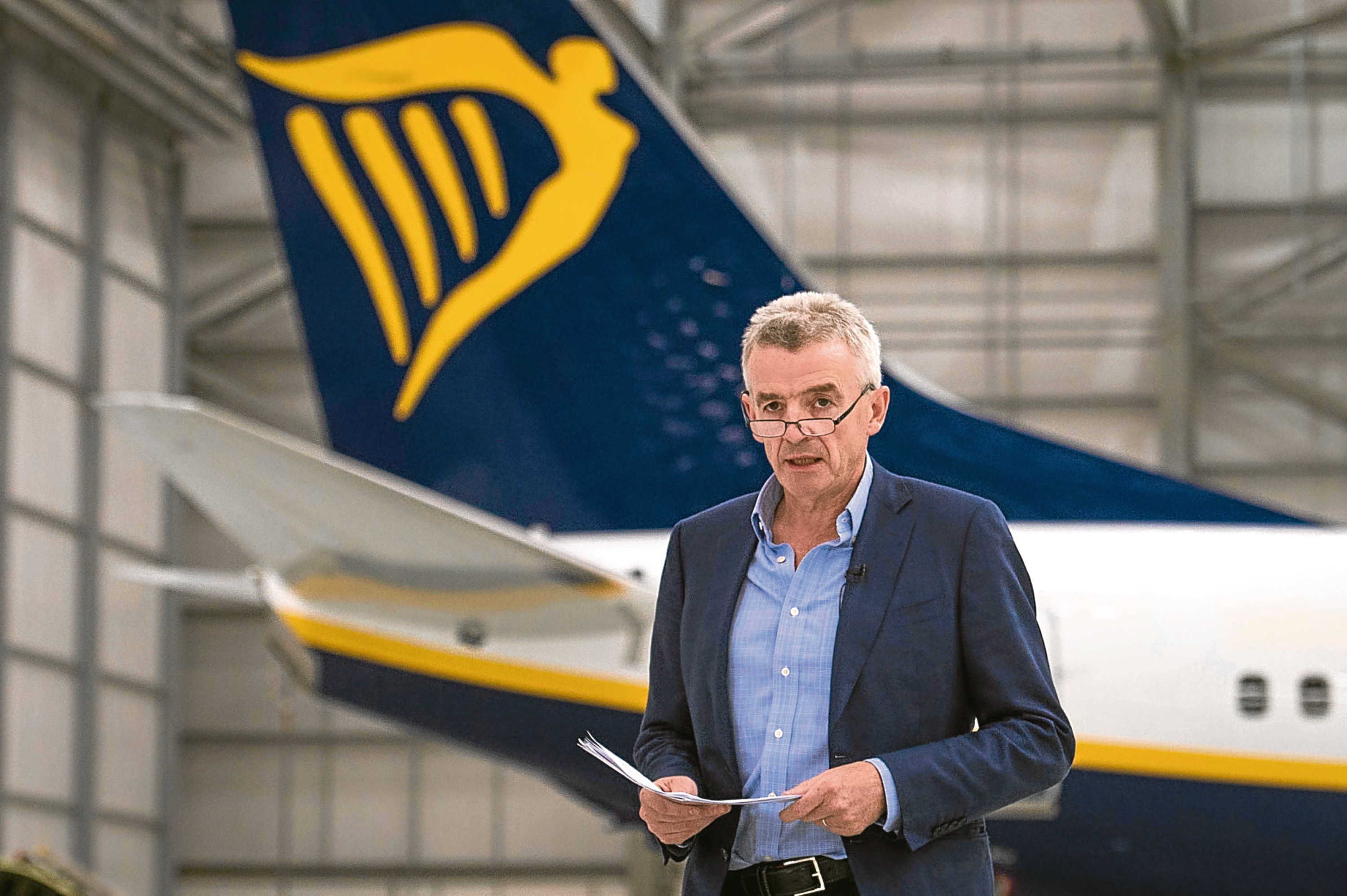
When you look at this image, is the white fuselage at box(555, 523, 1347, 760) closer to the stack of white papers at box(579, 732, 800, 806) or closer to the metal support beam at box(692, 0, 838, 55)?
the stack of white papers at box(579, 732, 800, 806)

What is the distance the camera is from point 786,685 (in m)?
2.64

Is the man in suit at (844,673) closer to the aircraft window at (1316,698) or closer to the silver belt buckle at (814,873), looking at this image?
the silver belt buckle at (814,873)

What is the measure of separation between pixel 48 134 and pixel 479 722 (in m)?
13.0

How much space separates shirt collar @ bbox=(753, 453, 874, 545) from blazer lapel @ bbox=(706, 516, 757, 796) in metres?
0.02

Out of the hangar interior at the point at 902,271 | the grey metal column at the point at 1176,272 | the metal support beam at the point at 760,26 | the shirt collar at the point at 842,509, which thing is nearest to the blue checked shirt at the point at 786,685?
the shirt collar at the point at 842,509

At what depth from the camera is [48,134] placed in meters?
18.7

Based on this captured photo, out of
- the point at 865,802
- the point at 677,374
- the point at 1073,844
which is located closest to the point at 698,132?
the point at 677,374

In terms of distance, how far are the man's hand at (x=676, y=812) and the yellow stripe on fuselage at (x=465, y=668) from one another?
5399mm

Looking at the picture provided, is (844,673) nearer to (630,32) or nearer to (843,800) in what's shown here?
(843,800)

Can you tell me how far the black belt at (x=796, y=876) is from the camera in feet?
8.45

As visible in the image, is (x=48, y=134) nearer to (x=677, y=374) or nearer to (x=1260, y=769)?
(x=677, y=374)

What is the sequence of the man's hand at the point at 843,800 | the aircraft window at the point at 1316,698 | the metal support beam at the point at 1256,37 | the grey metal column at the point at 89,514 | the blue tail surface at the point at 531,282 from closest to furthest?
the man's hand at the point at 843,800 < the aircraft window at the point at 1316,698 < the blue tail surface at the point at 531,282 < the grey metal column at the point at 89,514 < the metal support beam at the point at 1256,37

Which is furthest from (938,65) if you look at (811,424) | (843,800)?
(843,800)

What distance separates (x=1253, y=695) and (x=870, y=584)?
5882 mm
